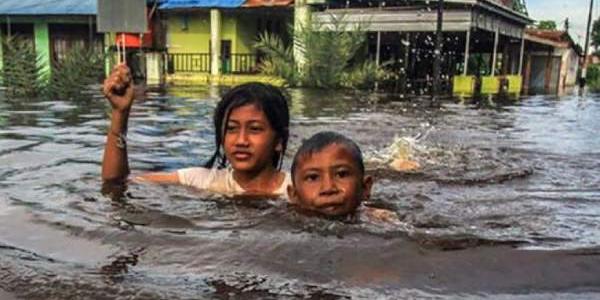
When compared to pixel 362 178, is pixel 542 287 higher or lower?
lower

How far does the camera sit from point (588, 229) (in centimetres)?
367

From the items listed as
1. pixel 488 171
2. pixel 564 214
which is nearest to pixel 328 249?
pixel 564 214

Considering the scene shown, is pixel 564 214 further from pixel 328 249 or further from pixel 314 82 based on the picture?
pixel 314 82

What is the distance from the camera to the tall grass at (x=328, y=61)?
20094mm

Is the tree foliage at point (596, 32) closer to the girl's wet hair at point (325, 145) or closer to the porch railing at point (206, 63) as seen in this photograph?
the porch railing at point (206, 63)

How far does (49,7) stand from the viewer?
2747 cm

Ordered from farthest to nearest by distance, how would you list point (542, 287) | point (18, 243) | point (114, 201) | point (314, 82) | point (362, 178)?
point (314, 82) → point (114, 201) → point (362, 178) → point (18, 243) → point (542, 287)

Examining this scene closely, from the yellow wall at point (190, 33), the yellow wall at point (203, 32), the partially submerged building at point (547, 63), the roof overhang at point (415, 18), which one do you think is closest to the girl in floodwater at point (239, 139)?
the roof overhang at point (415, 18)

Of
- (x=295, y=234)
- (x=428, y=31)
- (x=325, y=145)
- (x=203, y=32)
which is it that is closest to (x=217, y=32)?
(x=203, y=32)

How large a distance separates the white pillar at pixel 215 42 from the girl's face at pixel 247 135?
2148cm

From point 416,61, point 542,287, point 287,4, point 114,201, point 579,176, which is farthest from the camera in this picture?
point 416,61

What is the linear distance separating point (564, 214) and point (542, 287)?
5.70ft

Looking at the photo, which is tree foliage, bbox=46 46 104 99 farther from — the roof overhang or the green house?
the green house

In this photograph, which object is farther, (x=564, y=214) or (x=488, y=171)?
(x=488, y=171)
